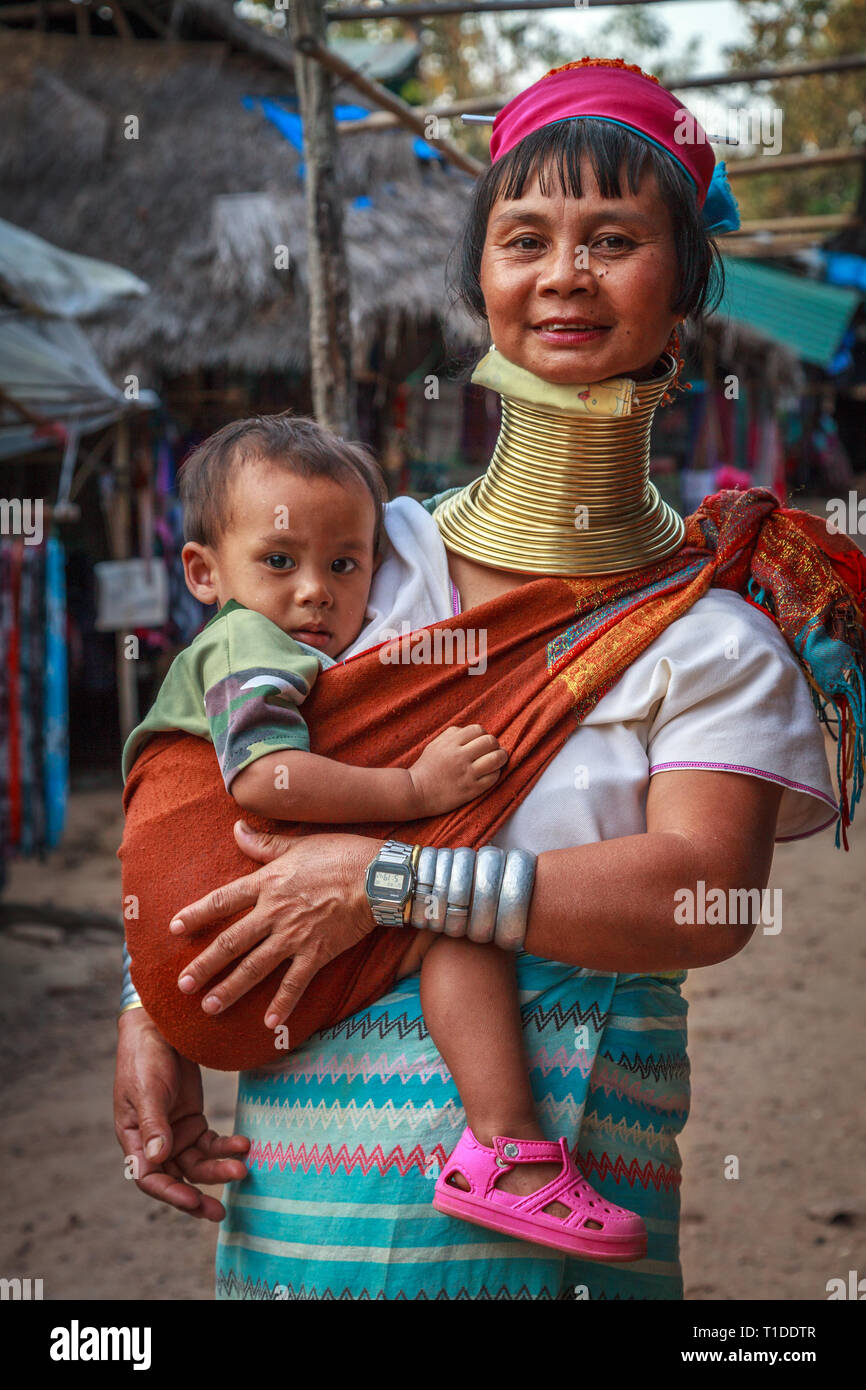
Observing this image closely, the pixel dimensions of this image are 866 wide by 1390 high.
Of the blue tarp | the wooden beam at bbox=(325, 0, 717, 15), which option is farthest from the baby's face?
the blue tarp

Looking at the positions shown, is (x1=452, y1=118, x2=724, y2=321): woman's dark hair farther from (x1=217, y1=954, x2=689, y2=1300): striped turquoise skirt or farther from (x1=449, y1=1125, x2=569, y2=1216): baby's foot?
(x1=449, y1=1125, x2=569, y2=1216): baby's foot

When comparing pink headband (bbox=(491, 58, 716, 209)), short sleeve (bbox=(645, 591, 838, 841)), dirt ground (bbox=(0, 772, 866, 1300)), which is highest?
Result: pink headband (bbox=(491, 58, 716, 209))

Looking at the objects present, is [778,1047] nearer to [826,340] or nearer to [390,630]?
[390,630]

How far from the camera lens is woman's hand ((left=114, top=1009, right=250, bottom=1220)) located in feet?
5.64

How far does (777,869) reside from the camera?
8266 mm

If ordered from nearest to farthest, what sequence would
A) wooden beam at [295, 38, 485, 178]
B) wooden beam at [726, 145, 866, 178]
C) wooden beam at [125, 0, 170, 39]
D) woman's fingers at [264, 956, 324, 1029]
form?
woman's fingers at [264, 956, 324, 1029]
wooden beam at [295, 38, 485, 178]
wooden beam at [726, 145, 866, 178]
wooden beam at [125, 0, 170, 39]

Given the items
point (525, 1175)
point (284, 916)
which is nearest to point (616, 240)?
point (284, 916)

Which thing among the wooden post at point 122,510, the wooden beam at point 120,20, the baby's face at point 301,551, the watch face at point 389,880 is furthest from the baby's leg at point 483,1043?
the wooden beam at point 120,20

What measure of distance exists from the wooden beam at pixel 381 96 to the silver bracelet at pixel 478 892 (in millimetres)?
1974

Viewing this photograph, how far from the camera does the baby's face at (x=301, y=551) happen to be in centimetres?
174

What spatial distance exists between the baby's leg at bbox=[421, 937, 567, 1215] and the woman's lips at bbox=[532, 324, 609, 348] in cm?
79

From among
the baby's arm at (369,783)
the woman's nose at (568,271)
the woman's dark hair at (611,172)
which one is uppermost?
the woman's dark hair at (611,172)

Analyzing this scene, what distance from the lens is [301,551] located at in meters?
1.74

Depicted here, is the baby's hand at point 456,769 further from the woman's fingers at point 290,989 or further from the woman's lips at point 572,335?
the woman's lips at point 572,335
